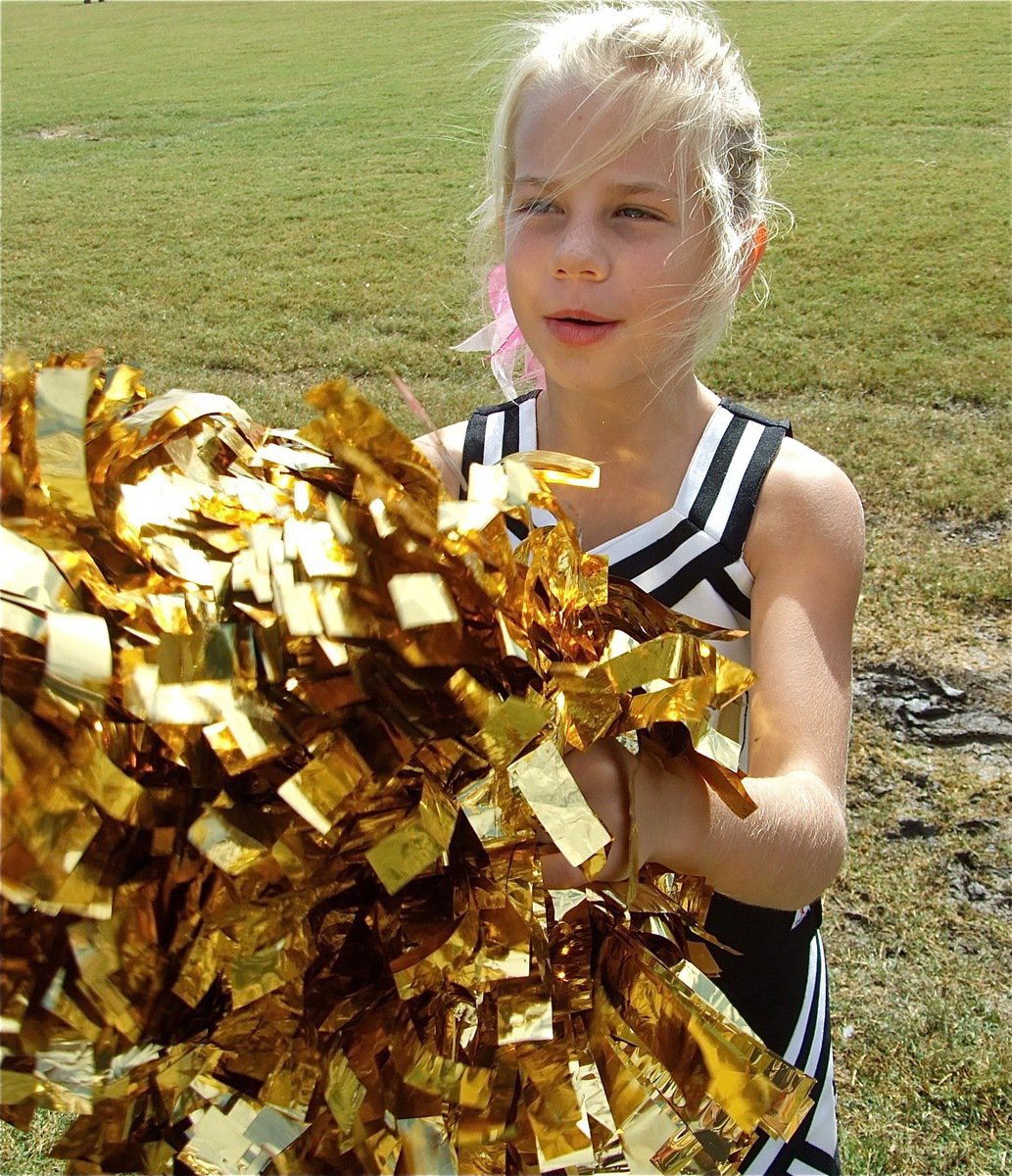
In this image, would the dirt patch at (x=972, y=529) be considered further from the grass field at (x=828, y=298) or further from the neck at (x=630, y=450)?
the neck at (x=630, y=450)

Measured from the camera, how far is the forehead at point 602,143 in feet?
3.48

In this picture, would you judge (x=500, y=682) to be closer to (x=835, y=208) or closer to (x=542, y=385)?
(x=542, y=385)

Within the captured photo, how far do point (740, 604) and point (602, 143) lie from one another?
17.9 inches

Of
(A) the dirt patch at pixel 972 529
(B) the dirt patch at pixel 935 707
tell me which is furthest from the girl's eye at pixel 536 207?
(A) the dirt patch at pixel 972 529

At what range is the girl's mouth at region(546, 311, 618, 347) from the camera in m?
1.07

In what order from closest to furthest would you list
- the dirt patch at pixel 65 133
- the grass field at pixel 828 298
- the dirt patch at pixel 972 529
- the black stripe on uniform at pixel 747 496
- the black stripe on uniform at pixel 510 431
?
the black stripe on uniform at pixel 747 496
the black stripe on uniform at pixel 510 431
the grass field at pixel 828 298
the dirt patch at pixel 972 529
the dirt patch at pixel 65 133

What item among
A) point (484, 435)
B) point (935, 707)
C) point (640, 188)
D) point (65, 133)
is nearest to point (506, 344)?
point (484, 435)

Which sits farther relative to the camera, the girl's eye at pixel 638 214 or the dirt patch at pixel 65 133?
the dirt patch at pixel 65 133

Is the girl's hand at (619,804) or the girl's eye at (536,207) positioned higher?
the girl's eye at (536,207)

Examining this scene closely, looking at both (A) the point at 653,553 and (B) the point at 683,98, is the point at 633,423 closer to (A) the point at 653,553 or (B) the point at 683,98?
(A) the point at 653,553

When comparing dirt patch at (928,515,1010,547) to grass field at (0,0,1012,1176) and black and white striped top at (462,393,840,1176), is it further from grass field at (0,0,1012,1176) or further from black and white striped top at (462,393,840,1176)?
black and white striped top at (462,393,840,1176)

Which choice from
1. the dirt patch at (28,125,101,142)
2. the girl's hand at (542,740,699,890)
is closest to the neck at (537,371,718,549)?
the girl's hand at (542,740,699,890)

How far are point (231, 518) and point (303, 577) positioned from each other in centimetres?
12

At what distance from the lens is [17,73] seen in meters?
17.4
